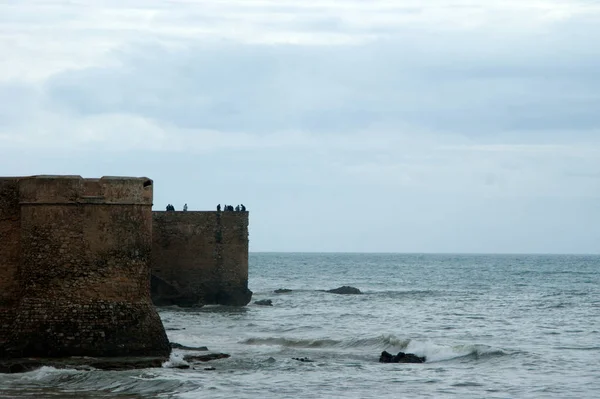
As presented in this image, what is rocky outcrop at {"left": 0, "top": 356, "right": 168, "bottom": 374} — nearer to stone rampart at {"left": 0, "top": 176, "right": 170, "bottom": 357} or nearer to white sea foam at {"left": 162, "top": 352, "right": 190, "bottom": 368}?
stone rampart at {"left": 0, "top": 176, "right": 170, "bottom": 357}

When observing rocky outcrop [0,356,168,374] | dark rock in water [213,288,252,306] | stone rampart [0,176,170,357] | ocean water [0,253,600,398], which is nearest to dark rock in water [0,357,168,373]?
rocky outcrop [0,356,168,374]

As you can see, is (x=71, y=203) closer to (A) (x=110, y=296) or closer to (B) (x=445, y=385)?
(A) (x=110, y=296)

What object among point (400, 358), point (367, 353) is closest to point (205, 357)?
point (400, 358)

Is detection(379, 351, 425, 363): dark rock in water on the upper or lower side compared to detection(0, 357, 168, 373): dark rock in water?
lower

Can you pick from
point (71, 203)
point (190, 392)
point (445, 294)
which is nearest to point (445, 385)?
point (190, 392)

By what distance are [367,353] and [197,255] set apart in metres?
11.2

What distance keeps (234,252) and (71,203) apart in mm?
18431

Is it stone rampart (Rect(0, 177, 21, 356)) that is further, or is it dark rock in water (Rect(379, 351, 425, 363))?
dark rock in water (Rect(379, 351, 425, 363))

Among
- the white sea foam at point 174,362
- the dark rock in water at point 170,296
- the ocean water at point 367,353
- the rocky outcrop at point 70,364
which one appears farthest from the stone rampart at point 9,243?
the dark rock in water at point 170,296

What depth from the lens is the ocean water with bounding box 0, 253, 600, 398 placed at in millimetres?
21719

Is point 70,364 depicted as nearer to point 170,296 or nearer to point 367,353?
point 367,353

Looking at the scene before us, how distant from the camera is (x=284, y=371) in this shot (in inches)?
989

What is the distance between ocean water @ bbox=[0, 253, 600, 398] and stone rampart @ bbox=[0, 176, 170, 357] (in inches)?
32.2

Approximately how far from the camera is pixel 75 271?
22.2m
